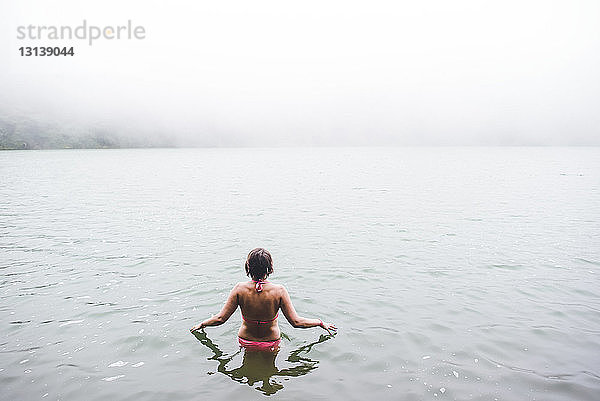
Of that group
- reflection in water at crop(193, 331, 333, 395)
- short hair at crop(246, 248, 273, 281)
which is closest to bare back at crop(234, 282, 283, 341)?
short hair at crop(246, 248, 273, 281)

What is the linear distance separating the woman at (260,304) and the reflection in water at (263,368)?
0.98 ft

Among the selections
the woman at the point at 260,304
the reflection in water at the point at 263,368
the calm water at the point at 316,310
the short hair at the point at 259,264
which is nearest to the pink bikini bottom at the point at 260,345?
the woman at the point at 260,304

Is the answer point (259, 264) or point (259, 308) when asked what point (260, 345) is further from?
point (259, 264)

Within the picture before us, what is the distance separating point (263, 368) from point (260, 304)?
1.57 m

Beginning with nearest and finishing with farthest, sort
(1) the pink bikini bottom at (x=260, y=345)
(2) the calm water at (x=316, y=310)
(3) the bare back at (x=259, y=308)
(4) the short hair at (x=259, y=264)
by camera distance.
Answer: (4) the short hair at (x=259, y=264) < (2) the calm water at (x=316, y=310) < (3) the bare back at (x=259, y=308) < (1) the pink bikini bottom at (x=260, y=345)

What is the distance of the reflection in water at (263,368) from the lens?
841 cm

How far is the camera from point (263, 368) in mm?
8922

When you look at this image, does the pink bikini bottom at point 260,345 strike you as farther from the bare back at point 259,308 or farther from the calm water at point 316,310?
the calm water at point 316,310

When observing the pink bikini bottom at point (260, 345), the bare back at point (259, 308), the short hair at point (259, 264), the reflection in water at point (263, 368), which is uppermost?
the short hair at point (259, 264)

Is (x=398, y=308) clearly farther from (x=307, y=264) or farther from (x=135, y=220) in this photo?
(x=135, y=220)

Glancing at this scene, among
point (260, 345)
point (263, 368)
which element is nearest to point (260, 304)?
point (260, 345)

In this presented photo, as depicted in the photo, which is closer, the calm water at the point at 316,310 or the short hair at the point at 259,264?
the short hair at the point at 259,264

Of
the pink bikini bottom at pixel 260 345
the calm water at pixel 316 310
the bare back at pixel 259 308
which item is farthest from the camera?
the pink bikini bottom at pixel 260 345

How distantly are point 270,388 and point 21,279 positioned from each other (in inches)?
512
